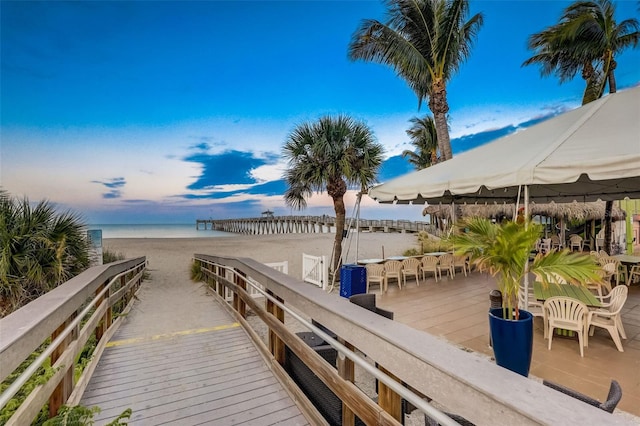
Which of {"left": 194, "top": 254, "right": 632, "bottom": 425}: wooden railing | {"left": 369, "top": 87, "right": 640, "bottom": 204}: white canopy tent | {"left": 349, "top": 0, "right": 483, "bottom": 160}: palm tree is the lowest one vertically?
{"left": 194, "top": 254, "right": 632, "bottom": 425}: wooden railing

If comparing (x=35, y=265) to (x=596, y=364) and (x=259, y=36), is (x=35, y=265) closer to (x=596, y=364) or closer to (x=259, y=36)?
(x=596, y=364)

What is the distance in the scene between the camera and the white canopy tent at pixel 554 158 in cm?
326

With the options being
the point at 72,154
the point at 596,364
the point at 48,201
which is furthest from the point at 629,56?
the point at 72,154

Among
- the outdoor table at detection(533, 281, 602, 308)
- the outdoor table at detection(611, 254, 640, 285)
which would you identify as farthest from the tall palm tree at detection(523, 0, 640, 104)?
the outdoor table at detection(533, 281, 602, 308)

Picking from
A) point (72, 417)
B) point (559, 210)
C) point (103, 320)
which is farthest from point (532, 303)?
point (559, 210)

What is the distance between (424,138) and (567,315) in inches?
1003

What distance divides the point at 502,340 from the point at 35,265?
6.49 m

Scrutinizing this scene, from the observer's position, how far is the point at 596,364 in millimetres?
3418

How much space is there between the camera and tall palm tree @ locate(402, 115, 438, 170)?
2633cm

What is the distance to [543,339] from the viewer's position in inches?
164

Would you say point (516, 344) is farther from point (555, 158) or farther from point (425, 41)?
point (425, 41)

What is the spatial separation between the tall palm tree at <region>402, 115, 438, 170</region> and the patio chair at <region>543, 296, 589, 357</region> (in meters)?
22.3

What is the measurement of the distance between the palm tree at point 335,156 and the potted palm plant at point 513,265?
6442 mm

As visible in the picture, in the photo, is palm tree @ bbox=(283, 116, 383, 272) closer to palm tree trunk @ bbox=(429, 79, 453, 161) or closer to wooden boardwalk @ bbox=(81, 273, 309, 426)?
palm tree trunk @ bbox=(429, 79, 453, 161)
